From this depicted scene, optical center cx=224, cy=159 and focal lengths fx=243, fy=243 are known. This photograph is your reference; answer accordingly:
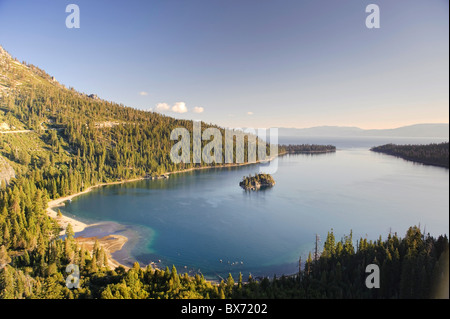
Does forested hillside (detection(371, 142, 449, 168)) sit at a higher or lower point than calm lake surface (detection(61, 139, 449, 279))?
higher

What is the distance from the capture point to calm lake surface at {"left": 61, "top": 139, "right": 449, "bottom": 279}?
37969mm

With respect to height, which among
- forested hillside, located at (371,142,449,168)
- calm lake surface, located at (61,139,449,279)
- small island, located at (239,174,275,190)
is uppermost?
forested hillside, located at (371,142,449,168)

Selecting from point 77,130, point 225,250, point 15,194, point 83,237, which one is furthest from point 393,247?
point 77,130

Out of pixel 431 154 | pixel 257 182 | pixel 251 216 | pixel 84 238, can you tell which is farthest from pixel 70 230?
pixel 257 182

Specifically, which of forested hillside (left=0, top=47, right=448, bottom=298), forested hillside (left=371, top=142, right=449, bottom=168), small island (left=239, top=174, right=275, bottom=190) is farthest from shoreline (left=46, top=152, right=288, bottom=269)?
small island (left=239, top=174, right=275, bottom=190)

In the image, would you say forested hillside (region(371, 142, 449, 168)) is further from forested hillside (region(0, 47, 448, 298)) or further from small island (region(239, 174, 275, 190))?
small island (region(239, 174, 275, 190))

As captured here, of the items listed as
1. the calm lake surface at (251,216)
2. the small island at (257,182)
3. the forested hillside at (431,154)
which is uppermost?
the forested hillside at (431,154)

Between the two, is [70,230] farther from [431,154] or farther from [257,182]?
[257,182]

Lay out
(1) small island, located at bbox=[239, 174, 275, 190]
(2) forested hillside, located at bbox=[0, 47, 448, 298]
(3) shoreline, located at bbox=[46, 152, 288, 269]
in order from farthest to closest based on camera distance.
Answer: (1) small island, located at bbox=[239, 174, 275, 190]
(3) shoreline, located at bbox=[46, 152, 288, 269]
(2) forested hillside, located at bbox=[0, 47, 448, 298]

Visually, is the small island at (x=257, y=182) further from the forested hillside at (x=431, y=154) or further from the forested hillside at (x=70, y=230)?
the forested hillside at (x=431, y=154)

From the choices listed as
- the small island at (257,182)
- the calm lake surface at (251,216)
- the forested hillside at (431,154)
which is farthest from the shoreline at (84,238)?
the small island at (257,182)

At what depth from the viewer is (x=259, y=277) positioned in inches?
1291

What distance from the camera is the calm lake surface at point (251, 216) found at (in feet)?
125
